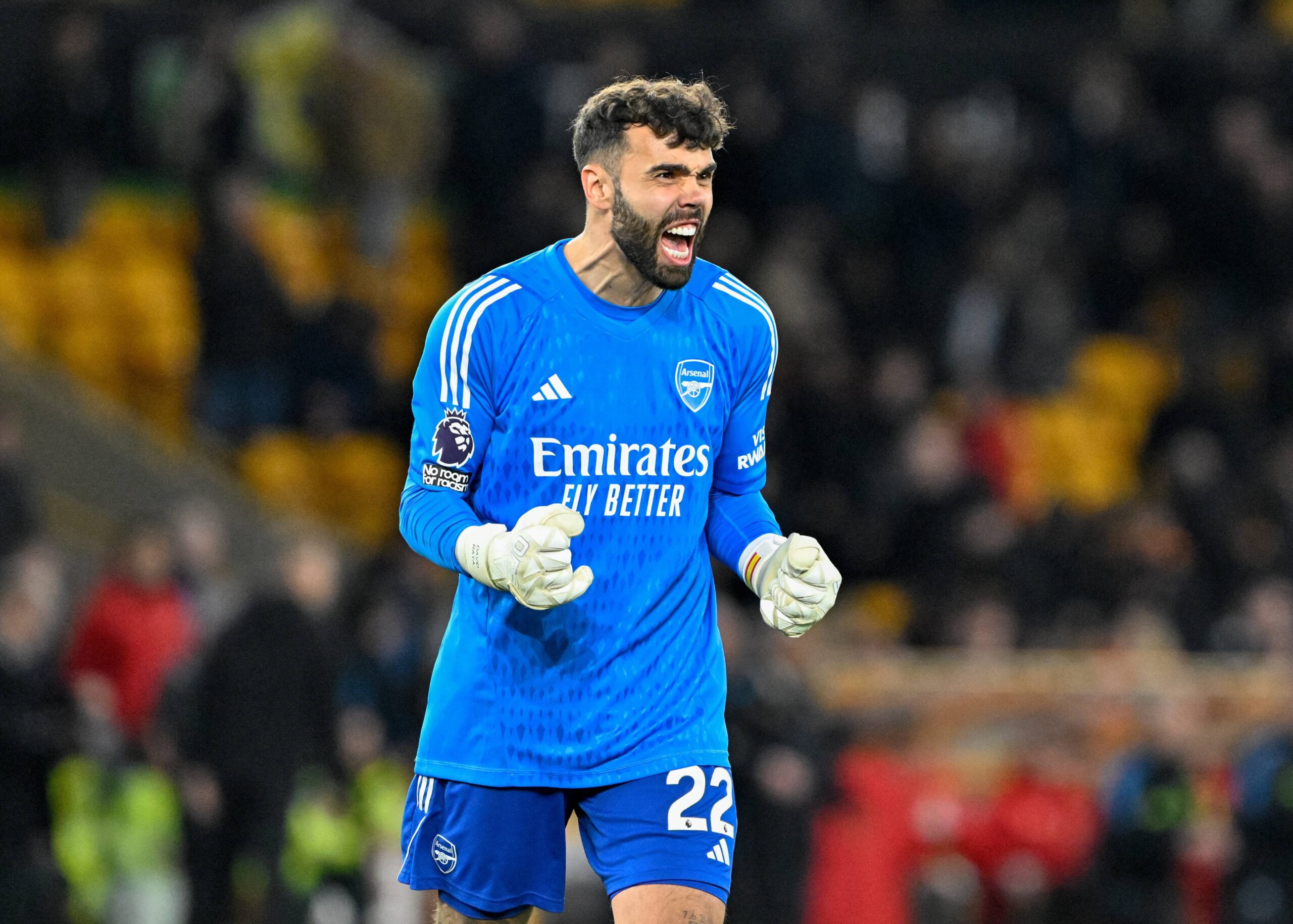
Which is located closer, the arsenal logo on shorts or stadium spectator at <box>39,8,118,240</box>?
the arsenal logo on shorts

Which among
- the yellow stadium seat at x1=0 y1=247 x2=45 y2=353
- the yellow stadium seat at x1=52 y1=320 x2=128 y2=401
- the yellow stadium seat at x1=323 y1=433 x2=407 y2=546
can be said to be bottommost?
the yellow stadium seat at x1=323 y1=433 x2=407 y2=546

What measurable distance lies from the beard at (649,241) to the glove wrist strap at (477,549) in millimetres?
745

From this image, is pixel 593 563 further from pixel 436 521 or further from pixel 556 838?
pixel 556 838

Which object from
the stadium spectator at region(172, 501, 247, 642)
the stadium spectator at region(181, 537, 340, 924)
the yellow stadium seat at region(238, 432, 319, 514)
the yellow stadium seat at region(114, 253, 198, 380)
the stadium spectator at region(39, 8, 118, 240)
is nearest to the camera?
the stadium spectator at region(181, 537, 340, 924)

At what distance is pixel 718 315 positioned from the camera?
5.43m

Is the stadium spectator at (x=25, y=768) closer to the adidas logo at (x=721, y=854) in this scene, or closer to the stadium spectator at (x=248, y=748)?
the stadium spectator at (x=248, y=748)

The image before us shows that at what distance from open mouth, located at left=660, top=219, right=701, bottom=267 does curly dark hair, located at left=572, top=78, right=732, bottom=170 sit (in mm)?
189

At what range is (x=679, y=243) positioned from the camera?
5176 mm

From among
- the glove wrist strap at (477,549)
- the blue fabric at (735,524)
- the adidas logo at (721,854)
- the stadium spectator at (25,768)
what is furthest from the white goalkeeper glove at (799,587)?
the stadium spectator at (25,768)

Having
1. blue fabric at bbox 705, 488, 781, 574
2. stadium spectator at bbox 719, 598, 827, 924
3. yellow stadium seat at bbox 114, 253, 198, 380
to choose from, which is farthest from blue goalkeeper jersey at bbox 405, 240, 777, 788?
yellow stadium seat at bbox 114, 253, 198, 380

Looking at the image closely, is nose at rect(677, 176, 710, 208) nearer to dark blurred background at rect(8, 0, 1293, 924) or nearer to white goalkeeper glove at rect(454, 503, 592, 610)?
white goalkeeper glove at rect(454, 503, 592, 610)

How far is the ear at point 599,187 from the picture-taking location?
524 centimetres

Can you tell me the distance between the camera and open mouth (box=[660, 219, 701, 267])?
203 inches

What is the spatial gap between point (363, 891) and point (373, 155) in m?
7.20
